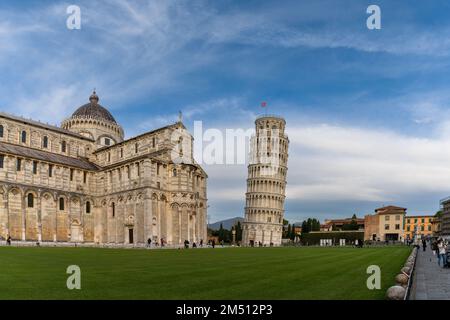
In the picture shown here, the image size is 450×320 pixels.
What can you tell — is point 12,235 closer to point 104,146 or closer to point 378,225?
point 104,146

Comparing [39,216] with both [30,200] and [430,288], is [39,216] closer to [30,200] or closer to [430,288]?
[30,200]

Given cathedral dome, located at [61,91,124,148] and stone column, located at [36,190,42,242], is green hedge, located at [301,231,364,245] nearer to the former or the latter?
cathedral dome, located at [61,91,124,148]

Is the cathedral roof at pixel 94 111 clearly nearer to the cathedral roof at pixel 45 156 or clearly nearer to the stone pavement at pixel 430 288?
the cathedral roof at pixel 45 156

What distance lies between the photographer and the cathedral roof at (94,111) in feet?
225

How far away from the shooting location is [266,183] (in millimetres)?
94312

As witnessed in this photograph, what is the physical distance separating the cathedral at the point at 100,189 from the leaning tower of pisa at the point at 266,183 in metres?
34.5

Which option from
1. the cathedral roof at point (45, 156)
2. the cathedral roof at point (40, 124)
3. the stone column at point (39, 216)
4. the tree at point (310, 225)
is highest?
the cathedral roof at point (40, 124)

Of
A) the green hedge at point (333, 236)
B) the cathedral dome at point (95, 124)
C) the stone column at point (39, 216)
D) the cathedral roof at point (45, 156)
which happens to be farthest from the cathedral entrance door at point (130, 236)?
the green hedge at point (333, 236)

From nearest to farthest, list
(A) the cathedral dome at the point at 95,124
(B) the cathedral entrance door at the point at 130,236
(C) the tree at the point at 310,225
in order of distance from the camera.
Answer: (B) the cathedral entrance door at the point at 130,236 < (A) the cathedral dome at the point at 95,124 < (C) the tree at the point at 310,225

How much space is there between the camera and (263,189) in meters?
94.3

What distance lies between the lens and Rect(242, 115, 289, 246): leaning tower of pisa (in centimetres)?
9262

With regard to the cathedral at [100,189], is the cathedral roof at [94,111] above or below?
above

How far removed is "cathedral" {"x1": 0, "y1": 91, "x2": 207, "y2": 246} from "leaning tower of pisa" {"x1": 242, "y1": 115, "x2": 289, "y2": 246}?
1360 inches
